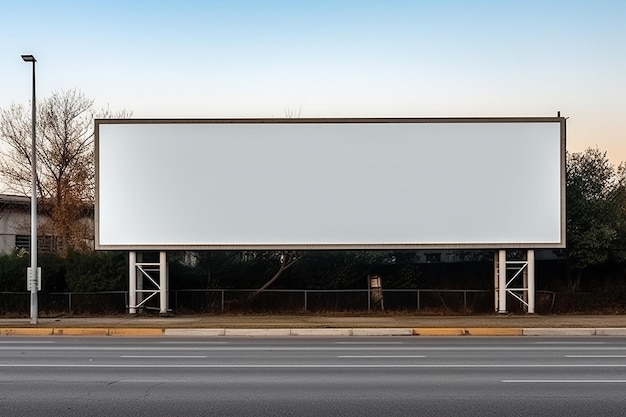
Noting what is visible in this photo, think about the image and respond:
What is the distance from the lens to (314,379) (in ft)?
36.8

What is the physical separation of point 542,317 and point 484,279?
5590 millimetres

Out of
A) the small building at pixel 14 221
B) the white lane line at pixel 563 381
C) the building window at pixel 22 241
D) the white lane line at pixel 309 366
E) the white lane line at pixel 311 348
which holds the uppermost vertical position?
the small building at pixel 14 221

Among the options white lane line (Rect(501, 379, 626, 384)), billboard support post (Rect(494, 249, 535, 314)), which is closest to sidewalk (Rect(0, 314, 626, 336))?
billboard support post (Rect(494, 249, 535, 314))

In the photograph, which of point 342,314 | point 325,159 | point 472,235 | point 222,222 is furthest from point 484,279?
point 222,222

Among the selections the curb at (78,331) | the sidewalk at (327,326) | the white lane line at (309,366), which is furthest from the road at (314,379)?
the curb at (78,331)

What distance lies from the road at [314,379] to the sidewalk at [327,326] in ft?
9.30

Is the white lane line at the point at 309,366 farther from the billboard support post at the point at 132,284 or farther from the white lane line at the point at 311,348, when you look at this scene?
the billboard support post at the point at 132,284

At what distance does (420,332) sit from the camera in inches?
805

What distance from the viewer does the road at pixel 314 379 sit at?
8914mm

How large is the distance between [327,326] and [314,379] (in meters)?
10.2

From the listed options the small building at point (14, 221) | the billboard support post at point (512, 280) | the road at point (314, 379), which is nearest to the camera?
the road at point (314, 379)

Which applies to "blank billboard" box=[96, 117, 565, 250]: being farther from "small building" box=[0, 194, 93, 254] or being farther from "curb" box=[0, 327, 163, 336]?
"small building" box=[0, 194, 93, 254]

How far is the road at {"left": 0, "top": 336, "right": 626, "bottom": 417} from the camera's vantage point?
8.91 metres

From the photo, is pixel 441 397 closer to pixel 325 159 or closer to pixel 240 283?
pixel 325 159
